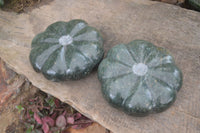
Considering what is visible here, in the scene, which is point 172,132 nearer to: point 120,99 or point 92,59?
point 120,99

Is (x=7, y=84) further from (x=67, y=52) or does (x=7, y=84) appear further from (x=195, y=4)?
(x=195, y=4)

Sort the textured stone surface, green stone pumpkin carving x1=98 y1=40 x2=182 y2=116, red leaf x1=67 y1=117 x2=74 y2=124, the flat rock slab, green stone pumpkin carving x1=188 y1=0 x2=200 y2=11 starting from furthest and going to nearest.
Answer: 1. red leaf x1=67 y1=117 x2=74 y2=124
2. green stone pumpkin carving x1=188 y1=0 x2=200 y2=11
3. the textured stone surface
4. the flat rock slab
5. green stone pumpkin carving x1=98 y1=40 x2=182 y2=116

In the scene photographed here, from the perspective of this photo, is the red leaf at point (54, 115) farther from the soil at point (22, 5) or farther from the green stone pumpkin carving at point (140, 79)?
the soil at point (22, 5)

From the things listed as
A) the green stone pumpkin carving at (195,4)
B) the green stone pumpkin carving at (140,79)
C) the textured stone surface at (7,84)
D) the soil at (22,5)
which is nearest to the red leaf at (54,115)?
the textured stone surface at (7,84)

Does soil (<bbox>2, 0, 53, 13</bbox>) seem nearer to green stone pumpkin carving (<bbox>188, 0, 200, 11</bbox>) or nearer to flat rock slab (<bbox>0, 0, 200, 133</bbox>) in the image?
flat rock slab (<bbox>0, 0, 200, 133</bbox>)

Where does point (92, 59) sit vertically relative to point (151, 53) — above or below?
below

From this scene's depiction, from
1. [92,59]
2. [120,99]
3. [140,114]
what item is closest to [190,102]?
[140,114]

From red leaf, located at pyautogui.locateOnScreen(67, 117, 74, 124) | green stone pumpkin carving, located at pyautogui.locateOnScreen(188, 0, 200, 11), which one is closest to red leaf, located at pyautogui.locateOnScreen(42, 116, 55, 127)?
red leaf, located at pyautogui.locateOnScreen(67, 117, 74, 124)
